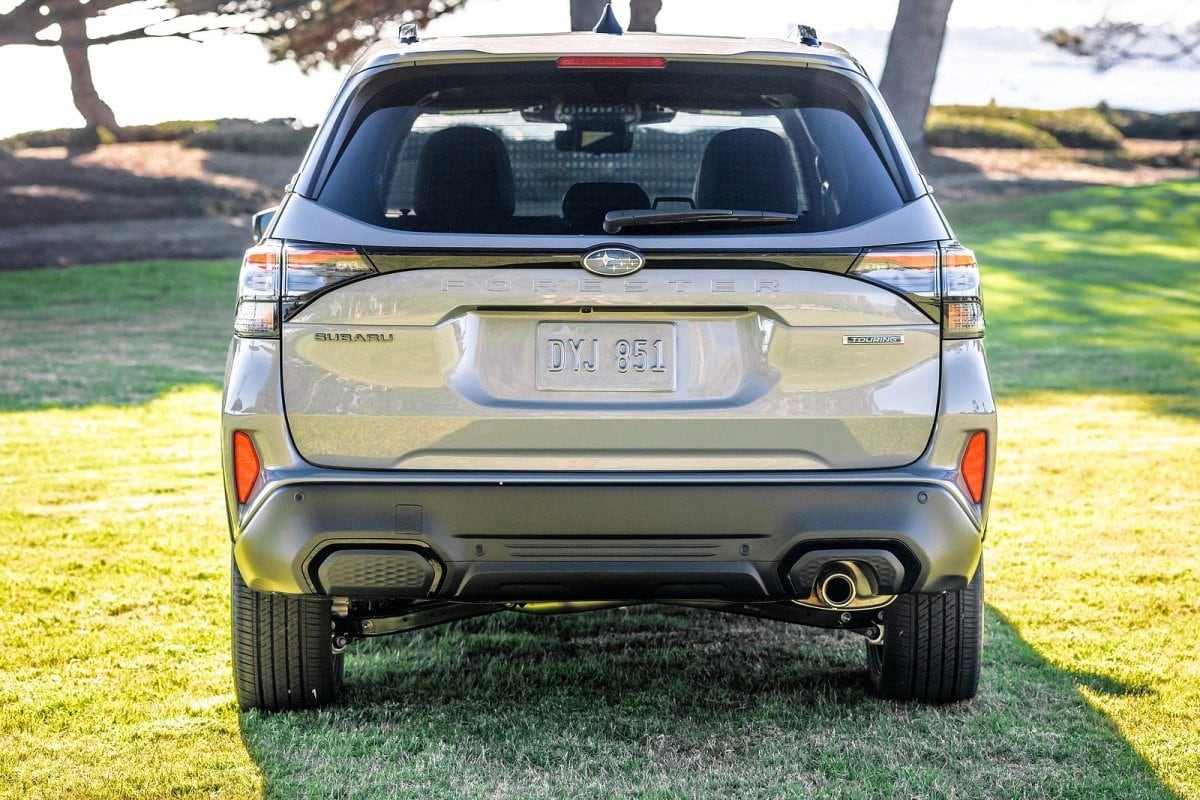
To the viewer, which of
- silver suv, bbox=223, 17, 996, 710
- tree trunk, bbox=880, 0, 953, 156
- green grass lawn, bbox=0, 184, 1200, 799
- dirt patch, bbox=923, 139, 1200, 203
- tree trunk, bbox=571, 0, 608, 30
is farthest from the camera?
dirt patch, bbox=923, 139, 1200, 203

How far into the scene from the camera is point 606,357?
11.1ft

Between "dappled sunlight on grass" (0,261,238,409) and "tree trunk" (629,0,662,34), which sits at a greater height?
"tree trunk" (629,0,662,34)

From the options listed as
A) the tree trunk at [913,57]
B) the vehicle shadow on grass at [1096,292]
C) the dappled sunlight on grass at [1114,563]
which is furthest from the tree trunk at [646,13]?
the dappled sunlight on grass at [1114,563]

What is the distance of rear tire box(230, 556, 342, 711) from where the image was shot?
3.93 metres

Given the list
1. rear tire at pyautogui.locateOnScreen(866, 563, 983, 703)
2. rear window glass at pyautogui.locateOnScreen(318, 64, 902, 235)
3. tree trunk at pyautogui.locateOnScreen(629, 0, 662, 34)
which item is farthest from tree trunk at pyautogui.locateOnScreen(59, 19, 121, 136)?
rear tire at pyautogui.locateOnScreen(866, 563, 983, 703)

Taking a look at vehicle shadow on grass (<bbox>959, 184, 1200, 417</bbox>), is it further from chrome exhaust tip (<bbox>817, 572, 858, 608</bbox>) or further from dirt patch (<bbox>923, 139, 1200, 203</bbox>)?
chrome exhaust tip (<bbox>817, 572, 858, 608</bbox>)

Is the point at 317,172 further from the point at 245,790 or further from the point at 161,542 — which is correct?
the point at 161,542

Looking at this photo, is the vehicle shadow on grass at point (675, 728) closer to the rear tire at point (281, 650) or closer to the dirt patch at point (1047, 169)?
the rear tire at point (281, 650)

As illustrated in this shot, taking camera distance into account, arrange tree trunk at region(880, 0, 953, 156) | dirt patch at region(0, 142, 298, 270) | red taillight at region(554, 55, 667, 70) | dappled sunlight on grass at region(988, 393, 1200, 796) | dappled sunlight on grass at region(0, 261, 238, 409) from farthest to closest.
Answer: dirt patch at region(0, 142, 298, 270)
tree trunk at region(880, 0, 953, 156)
dappled sunlight on grass at region(0, 261, 238, 409)
dappled sunlight on grass at region(988, 393, 1200, 796)
red taillight at region(554, 55, 667, 70)

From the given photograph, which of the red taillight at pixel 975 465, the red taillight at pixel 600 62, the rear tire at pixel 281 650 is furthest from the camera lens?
the rear tire at pixel 281 650

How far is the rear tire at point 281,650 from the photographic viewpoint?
3928mm

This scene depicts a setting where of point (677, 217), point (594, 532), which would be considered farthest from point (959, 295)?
point (594, 532)

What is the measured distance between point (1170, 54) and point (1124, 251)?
467 cm

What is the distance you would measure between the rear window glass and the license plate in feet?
0.76
